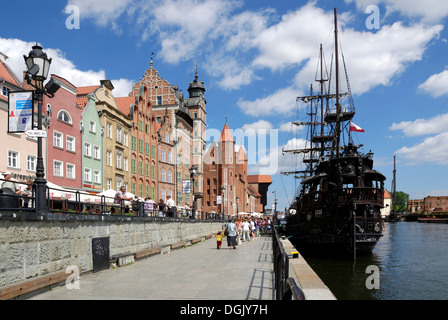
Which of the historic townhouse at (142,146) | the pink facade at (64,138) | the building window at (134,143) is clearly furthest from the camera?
the historic townhouse at (142,146)

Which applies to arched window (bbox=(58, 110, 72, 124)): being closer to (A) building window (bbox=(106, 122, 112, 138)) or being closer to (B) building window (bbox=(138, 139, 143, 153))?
(A) building window (bbox=(106, 122, 112, 138))

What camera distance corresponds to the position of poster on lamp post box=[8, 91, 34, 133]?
10938 mm

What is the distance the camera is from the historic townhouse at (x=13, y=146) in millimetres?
25656

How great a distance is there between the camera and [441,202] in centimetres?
14938

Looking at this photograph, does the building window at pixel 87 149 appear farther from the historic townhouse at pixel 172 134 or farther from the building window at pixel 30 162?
the historic townhouse at pixel 172 134

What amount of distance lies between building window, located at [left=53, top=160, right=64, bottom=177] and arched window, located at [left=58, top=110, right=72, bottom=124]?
3515 mm

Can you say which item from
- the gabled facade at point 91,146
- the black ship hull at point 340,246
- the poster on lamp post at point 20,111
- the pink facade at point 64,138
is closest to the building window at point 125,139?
the gabled facade at point 91,146

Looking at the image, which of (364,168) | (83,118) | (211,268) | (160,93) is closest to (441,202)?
(160,93)

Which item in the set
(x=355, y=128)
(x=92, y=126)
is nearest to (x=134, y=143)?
(x=92, y=126)

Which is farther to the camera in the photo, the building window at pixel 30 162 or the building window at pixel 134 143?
the building window at pixel 134 143

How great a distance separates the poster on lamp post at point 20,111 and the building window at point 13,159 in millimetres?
16878

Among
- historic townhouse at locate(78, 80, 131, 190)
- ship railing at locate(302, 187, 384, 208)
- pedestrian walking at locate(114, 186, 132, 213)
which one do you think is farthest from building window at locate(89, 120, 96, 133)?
ship railing at locate(302, 187, 384, 208)
